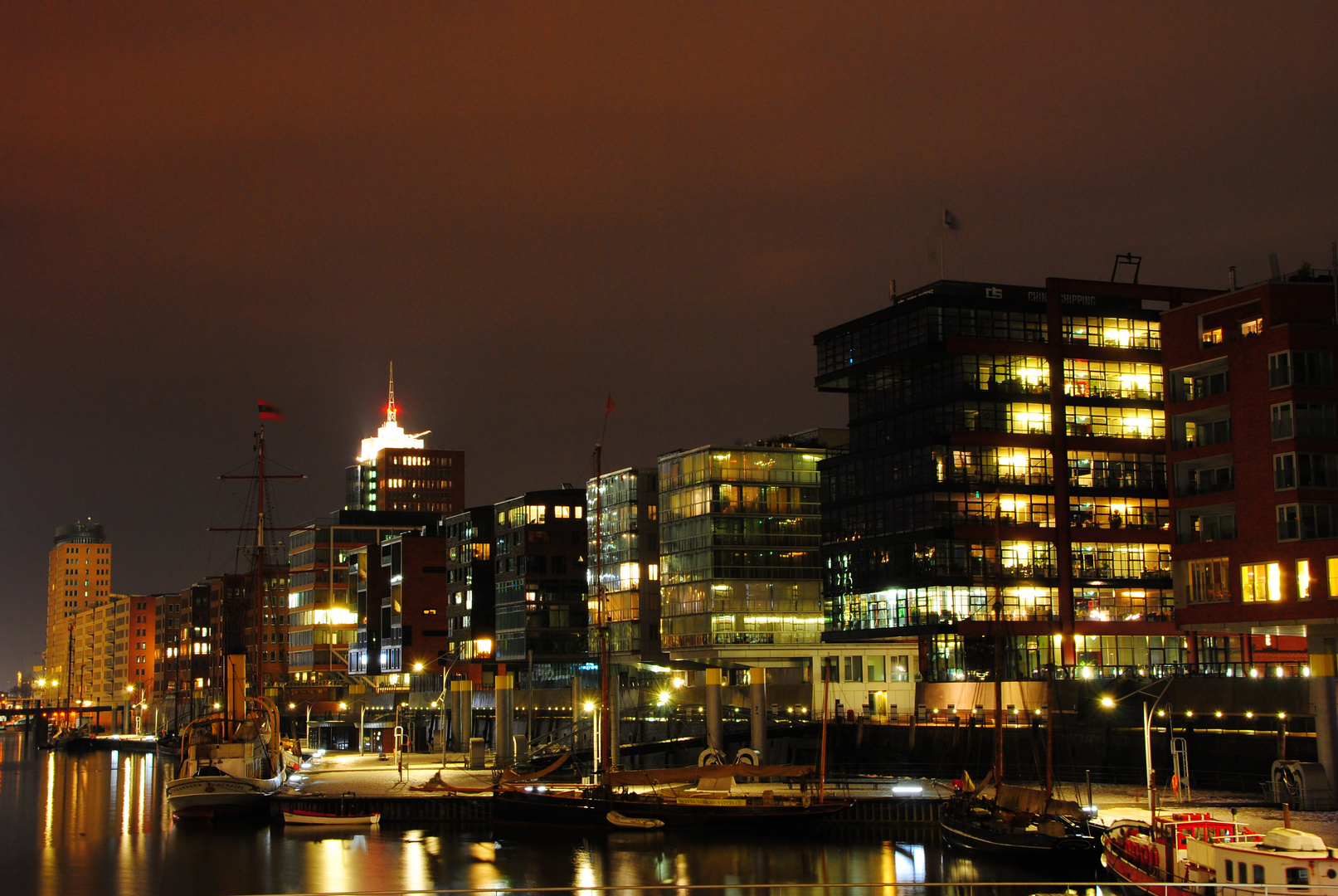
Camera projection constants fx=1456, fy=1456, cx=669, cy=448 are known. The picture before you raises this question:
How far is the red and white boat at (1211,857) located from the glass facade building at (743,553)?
72372mm

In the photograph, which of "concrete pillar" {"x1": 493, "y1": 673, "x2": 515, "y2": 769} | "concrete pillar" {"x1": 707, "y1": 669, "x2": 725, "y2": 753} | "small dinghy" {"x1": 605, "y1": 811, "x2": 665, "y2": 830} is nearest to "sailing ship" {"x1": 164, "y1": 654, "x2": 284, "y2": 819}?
"concrete pillar" {"x1": 493, "y1": 673, "x2": 515, "y2": 769}

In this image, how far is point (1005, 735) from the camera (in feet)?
281

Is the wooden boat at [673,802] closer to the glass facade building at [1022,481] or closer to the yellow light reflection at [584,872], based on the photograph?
the yellow light reflection at [584,872]

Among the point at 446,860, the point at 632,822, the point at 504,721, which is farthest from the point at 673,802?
the point at 504,721

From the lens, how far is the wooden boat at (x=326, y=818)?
8081 cm

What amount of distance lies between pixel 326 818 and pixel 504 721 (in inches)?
872

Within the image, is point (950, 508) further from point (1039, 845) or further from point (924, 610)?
point (1039, 845)

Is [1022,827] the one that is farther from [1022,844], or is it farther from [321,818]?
[321,818]

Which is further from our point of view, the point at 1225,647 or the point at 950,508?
the point at 950,508

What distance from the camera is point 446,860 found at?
69.2 metres

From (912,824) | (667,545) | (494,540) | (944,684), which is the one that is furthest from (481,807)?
(494,540)

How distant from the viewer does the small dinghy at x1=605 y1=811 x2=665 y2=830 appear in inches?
2931

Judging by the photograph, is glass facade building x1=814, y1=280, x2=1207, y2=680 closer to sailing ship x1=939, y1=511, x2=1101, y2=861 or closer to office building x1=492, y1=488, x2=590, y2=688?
sailing ship x1=939, y1=511, x2=1101, y2=861

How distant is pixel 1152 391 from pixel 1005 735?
38587mm
